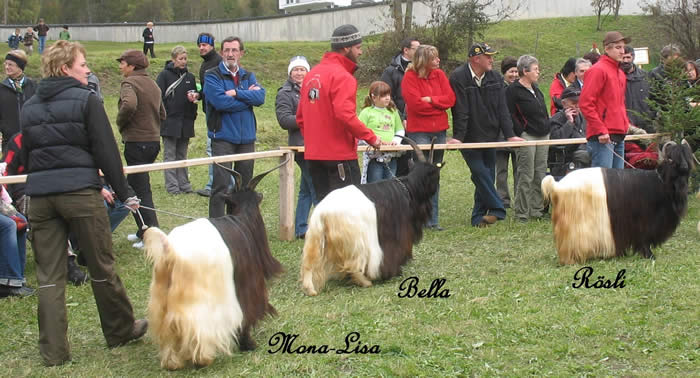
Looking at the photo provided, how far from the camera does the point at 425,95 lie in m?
9.01

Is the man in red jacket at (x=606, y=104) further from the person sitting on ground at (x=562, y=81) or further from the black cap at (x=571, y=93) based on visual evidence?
the person sitting on ground at (x=562, y=81)

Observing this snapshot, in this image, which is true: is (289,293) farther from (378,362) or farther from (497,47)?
(497,47)

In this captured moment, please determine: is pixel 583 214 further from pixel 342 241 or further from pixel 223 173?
pixel 223 173

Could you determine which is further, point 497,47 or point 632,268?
point 497,47

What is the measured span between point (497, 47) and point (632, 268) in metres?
25.4

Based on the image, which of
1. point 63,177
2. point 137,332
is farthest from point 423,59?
point 63,177

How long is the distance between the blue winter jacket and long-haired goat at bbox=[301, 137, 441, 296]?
278 cm

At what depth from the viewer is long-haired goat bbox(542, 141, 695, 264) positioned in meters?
6.84

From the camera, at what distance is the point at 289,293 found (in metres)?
6.59

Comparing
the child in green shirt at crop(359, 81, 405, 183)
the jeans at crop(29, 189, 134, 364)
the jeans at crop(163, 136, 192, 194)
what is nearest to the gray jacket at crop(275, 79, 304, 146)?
the child in green shirt at crop(359, 81, 405, 183)

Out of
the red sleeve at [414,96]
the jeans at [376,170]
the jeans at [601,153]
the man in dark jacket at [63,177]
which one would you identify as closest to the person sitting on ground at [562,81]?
the jeans at [601,153]

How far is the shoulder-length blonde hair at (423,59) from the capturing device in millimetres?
→ 8875

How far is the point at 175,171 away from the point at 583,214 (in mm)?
7355

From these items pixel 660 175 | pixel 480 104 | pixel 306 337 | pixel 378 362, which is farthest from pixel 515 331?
pixel 480 104
